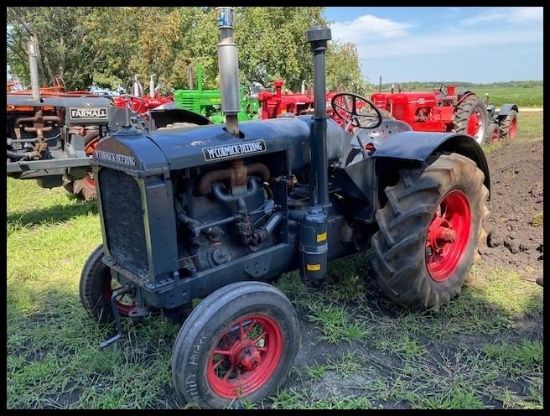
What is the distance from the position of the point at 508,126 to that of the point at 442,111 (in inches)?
109

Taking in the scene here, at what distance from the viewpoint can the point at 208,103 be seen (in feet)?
33.6

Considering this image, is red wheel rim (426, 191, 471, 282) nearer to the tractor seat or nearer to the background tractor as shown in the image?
the tractor seat

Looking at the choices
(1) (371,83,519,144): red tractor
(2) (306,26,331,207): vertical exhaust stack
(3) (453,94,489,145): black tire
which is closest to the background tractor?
(2) (306,26,331,207): vertical exhaust stack

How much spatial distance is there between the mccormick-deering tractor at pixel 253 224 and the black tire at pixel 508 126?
9.03m

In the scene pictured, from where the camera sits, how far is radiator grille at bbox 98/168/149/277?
249cm

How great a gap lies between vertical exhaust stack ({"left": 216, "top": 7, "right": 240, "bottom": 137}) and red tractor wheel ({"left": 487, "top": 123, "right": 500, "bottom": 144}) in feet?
31.9

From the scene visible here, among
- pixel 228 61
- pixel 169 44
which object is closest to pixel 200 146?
pixel 228 61

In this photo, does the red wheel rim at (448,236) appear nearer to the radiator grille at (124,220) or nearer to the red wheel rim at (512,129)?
the radiator grille at (124,220)

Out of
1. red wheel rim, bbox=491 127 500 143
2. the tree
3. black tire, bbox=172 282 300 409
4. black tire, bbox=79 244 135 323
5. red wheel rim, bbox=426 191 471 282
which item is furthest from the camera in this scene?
the tree

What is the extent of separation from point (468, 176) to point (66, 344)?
9.19ft

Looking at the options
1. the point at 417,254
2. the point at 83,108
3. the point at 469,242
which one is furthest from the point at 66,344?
the point at 83,108

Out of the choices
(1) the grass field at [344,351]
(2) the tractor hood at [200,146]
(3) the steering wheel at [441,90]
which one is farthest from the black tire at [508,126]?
(2) the tractor hood at [200,146]

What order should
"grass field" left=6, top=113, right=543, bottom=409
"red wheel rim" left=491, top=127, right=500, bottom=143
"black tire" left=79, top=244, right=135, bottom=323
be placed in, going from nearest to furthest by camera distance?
"grass field" left=6, top=113, right=543, bottom=409 < "black tire" left=79, top=244, right=135, bottom=323 < "red wheel rim" left=491, top=127, right=500, bottom=143

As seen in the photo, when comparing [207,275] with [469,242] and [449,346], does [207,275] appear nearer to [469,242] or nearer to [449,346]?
[449,346]
